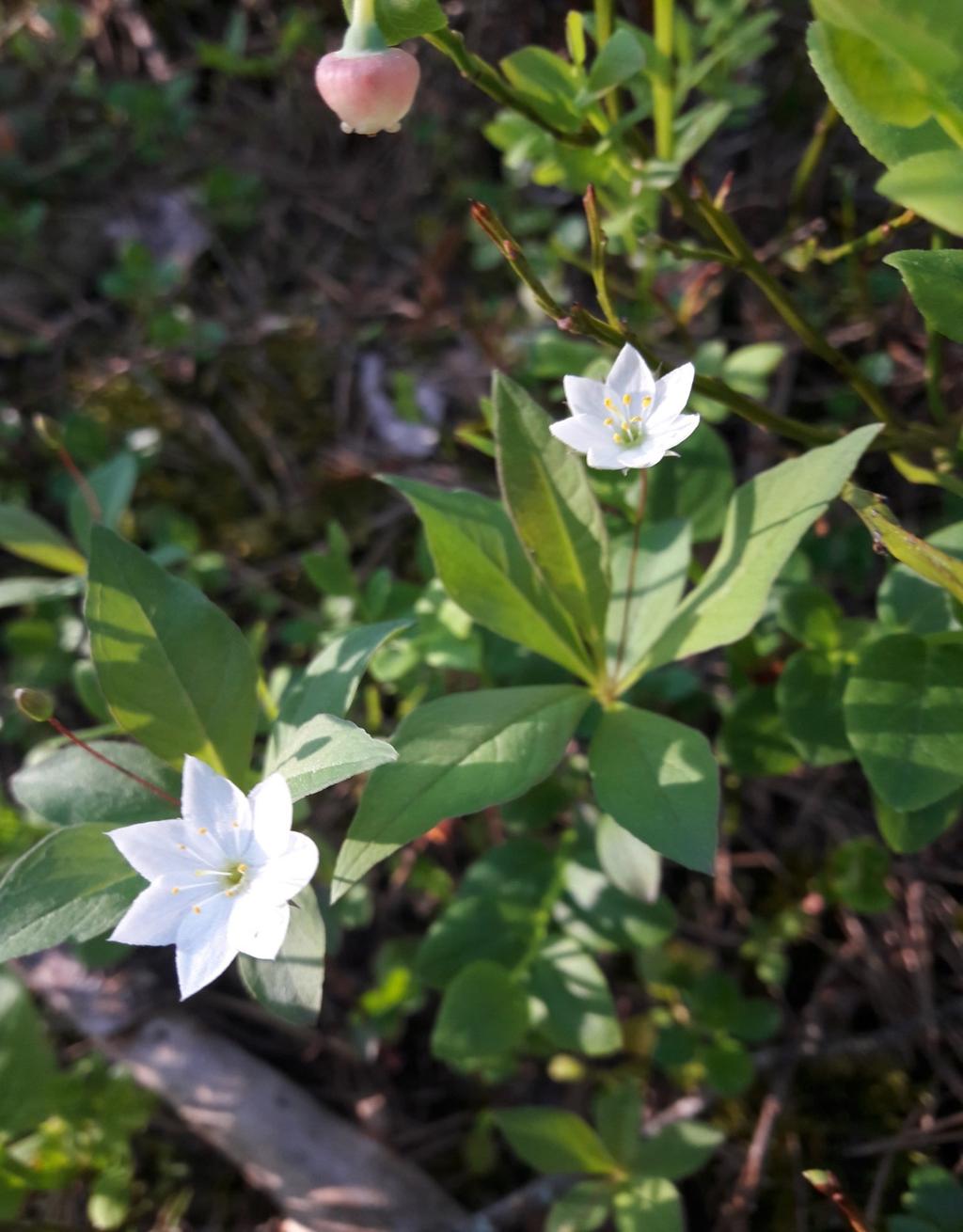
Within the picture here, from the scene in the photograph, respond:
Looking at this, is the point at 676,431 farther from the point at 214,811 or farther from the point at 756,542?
the point at 214,811

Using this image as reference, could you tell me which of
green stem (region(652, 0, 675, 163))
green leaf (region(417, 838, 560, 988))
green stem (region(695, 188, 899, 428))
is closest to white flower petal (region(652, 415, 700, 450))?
green stem (region(695, 188, 899, 428))

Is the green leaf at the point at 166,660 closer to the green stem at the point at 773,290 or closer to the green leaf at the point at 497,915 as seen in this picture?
the green leaf at the point at 497,915

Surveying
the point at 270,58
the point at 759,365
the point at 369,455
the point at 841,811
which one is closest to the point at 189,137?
the point at 270,58

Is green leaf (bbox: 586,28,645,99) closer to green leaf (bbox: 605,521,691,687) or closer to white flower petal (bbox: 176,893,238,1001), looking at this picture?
green leaf (bbox: 605,521,691,687)

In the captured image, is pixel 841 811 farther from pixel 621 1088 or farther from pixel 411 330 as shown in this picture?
pixel 411 330

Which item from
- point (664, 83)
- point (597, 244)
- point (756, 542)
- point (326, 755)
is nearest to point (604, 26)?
point (664, 83)

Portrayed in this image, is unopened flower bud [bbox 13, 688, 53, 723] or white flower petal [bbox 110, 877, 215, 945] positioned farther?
unopened flower bud [bbox 13, 688, 53, 723]
